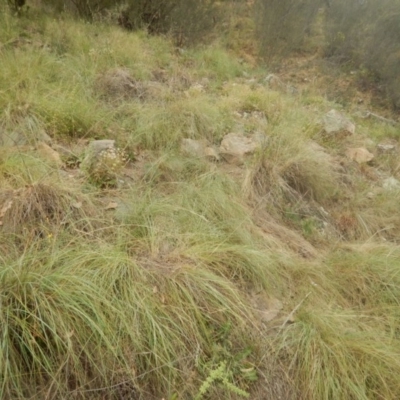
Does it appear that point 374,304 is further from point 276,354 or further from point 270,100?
point 270,100

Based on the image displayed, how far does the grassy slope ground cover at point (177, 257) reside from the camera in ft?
4.44

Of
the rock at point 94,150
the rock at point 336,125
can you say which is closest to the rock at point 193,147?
the rock at point 94,150

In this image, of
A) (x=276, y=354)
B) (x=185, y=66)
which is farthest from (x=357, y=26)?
(x=276, y=354)

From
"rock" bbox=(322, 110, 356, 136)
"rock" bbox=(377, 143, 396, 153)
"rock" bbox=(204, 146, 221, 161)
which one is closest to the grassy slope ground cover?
"rock" bbox=(204, 146, 221, 161)

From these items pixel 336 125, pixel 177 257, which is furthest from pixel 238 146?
pixel 177 257

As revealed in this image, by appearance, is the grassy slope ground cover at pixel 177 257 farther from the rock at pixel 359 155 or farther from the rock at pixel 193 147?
the rock at pixel 359 155

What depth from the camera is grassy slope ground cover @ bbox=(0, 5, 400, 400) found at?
1.35 meters

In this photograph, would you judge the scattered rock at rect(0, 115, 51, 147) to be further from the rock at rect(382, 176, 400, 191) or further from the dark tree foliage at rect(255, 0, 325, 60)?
the dark tree foliage at rect(255, 0, 325, 60)

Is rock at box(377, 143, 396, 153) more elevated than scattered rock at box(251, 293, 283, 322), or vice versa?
scattered rock at box(251, 293, 283, 322)

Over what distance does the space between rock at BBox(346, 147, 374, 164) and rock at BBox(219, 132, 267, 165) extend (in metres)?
1.17

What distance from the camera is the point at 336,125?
4.15 metres

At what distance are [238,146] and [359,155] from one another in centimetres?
155

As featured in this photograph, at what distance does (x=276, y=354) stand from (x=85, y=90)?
2.70 meters

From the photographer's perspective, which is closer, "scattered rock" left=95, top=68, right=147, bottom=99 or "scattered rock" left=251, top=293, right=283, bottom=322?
"scattered rock" left=251, top=293, right=283, bottom=322
